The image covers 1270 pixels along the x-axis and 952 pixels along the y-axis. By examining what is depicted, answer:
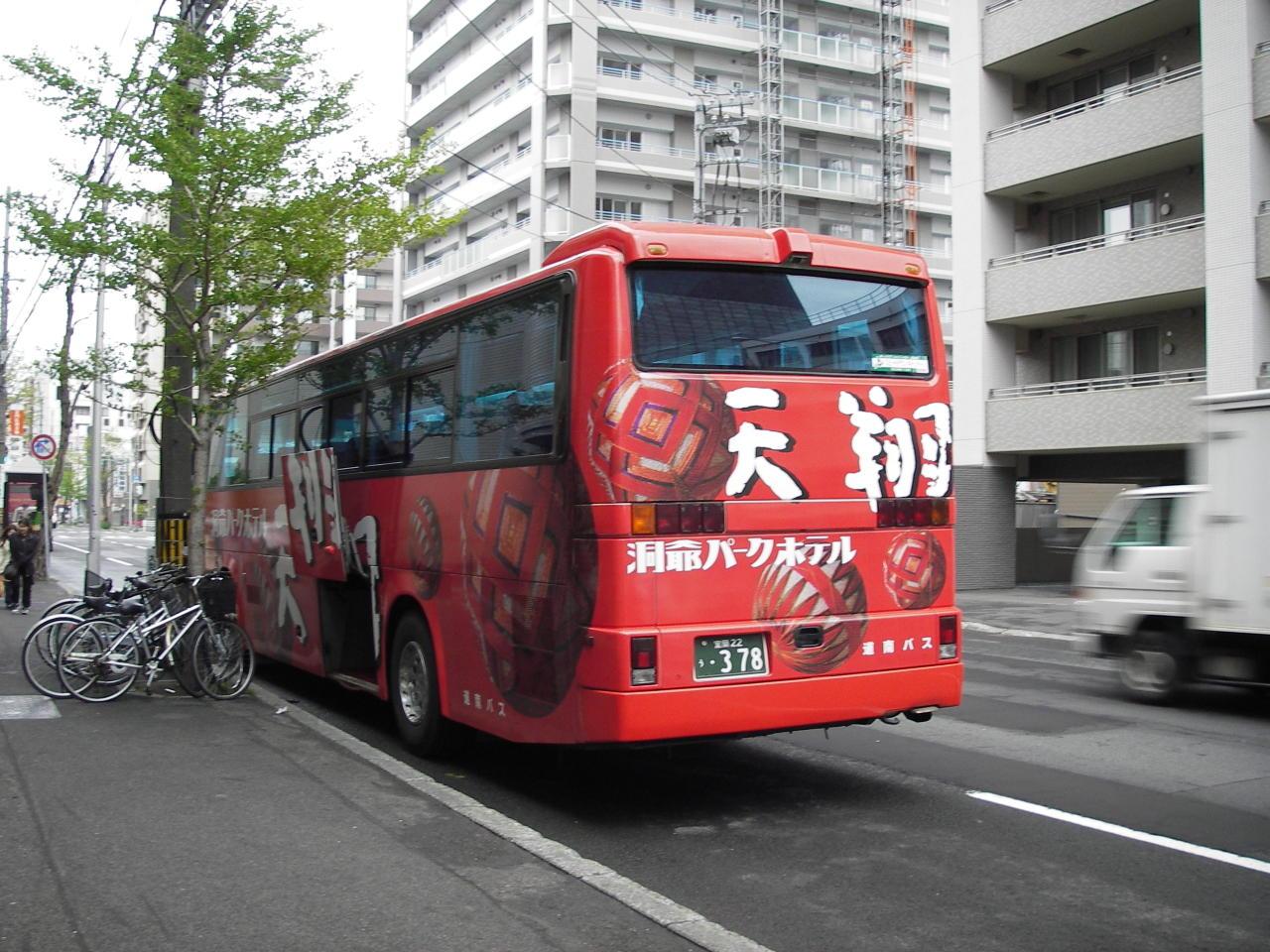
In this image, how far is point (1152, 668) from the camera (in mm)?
11320

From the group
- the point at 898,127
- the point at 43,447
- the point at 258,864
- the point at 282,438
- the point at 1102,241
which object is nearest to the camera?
the point at 258,864

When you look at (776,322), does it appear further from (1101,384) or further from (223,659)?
(1101,384)

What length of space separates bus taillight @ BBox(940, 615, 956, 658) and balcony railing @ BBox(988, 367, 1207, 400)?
18.5 metres

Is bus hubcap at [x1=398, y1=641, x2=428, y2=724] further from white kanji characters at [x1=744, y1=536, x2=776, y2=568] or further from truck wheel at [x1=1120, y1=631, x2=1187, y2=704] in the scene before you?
truck wheel at [x1=1120, y1=631, x2=1187, y2=704]

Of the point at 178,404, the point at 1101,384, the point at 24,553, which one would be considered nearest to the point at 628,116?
the point at 1101,384

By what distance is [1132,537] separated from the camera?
38.6 ft

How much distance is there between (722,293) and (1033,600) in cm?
2023

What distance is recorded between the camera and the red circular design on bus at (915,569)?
277 inches

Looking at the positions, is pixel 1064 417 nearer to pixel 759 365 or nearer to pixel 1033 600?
pixel 1033 600

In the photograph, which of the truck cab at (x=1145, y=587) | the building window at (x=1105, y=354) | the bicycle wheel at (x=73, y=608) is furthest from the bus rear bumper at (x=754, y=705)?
the building window at (x=1105, y=354)

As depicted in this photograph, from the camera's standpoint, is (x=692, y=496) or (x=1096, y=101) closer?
(x=692, y=496)

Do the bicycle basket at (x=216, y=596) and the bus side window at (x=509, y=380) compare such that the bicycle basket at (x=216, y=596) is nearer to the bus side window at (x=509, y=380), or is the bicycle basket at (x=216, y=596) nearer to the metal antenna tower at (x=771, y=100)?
the bus side window at (x=509, y=380)

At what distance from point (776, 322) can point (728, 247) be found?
0.50m

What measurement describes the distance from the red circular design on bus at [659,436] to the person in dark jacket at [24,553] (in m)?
17.3
